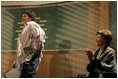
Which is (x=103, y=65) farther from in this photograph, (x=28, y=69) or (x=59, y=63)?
(x=59, y=63)

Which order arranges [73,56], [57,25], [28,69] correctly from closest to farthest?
[28,69], [73,56], [57,25]

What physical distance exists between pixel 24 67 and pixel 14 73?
18cm

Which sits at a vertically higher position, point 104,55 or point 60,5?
point 60,5

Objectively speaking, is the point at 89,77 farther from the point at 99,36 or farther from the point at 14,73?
the point at 14,73

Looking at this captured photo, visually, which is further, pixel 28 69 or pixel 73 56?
pixel 73 56

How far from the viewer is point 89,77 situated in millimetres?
1932

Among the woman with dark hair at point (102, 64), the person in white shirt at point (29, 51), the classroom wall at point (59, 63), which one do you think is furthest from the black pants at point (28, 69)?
the classroom wall at point (59, 63)

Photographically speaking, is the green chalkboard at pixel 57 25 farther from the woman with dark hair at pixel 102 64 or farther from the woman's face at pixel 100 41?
the woman with dark hair at pixel 102 64

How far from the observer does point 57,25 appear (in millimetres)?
3451

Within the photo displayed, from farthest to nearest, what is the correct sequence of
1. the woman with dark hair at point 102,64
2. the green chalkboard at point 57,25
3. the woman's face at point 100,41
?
the green chalkboard at point 57,25 → the woman's face at point 100,41 → the woman with dark hair at point 102,64

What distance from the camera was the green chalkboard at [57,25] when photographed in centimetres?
327

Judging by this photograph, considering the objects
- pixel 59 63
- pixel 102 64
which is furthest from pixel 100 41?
pixel 59 63

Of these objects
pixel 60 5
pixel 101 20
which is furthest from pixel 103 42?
pixel 60 5

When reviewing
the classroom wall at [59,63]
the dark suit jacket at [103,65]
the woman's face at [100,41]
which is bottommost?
the classroom wall at [59,63]
